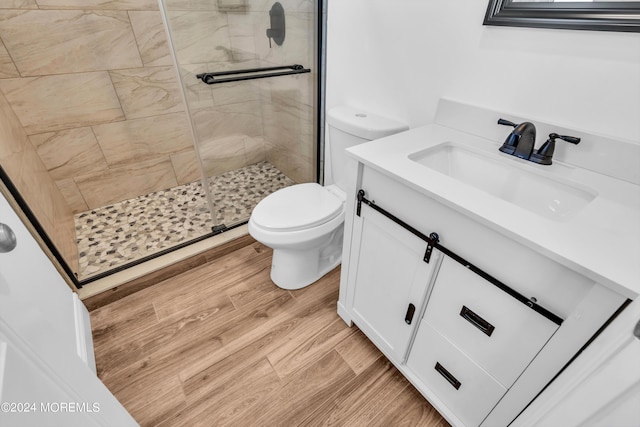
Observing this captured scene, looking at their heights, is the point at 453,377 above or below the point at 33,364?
below

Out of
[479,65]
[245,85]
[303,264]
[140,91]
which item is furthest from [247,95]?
[479,65]

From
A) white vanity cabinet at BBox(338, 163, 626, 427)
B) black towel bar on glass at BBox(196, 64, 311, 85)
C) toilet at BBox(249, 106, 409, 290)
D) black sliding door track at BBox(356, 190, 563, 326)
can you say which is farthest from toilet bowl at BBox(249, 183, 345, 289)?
black towel bar on glass at BBox(196, 64, 311, 85)

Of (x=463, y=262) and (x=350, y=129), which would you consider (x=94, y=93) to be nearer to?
(x=350, y=129)

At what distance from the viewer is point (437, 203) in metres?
0.74

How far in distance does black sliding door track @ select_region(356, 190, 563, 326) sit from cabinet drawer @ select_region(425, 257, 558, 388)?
17 mm

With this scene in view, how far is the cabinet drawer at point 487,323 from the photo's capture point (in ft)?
2.18

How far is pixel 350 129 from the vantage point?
51.6 inches

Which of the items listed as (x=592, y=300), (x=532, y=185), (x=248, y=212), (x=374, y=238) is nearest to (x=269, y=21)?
(x=248, y=212)

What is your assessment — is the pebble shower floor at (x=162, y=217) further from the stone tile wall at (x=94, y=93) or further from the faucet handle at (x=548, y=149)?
the faucet handle at (x=548, y=149)

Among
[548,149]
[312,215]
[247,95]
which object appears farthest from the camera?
[247,95]

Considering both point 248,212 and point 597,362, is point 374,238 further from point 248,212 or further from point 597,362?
point 248,212

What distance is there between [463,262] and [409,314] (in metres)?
0.33

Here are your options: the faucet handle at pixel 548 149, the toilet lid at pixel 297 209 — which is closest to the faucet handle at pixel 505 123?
the faucet handle at pixel 548 149

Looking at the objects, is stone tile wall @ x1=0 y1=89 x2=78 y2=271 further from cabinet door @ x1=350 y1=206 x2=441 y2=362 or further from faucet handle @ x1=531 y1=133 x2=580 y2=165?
faucet handle @ x1=531 y1=133 x2=580 y2=165
